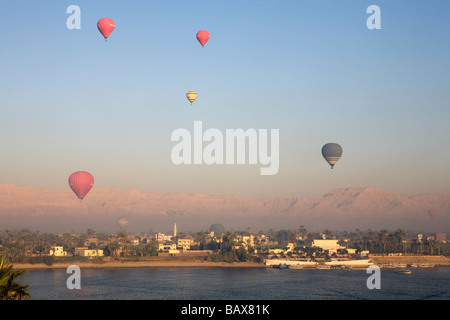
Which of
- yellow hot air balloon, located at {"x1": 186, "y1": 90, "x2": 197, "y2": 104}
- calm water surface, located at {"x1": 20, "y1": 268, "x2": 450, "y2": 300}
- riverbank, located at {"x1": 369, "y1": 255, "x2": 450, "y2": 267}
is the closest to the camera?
calm water surface, located at {"x1": 20, "y1": 268, "x2": 450, "y2": 300}

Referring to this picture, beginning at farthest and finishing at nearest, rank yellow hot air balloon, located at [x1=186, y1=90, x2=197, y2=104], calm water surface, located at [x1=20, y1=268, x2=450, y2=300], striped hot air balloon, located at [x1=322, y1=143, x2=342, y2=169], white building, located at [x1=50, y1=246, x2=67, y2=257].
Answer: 1. white building, located at [x1=50, y1=246, x2=67, y2=257]
2. striped hot air balloon, located at [x1=322, y1=143, x2=342, y2=169]
3. yellow hot air balloon, located at [x1=186, y1=90, x2=197, y2=104]
4. calm water surface, located at [x1=20, y1=268, x2=450, y2=300]

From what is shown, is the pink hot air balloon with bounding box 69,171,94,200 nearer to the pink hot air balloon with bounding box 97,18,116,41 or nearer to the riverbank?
Answer: the pink hot air balloon with bounding box 97,18,116,41

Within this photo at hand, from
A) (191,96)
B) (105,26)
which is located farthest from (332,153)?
(105,26)

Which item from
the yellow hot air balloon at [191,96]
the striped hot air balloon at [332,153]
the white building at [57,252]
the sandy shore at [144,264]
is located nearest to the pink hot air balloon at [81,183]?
the yellow hot air balloon at [191,96]

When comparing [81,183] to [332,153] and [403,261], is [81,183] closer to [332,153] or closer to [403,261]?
[332,153]

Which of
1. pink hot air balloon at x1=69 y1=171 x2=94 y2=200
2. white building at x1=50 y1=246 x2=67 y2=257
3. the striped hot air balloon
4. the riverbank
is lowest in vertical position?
the riverbank

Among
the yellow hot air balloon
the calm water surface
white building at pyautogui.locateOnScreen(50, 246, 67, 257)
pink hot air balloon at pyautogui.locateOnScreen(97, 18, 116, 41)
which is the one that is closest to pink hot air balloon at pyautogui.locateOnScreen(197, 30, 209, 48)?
pink hot air balloon at pyautogui.locateOnScreen(97, 18, 116, 41)
